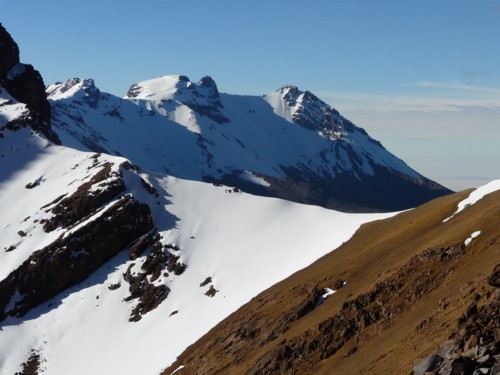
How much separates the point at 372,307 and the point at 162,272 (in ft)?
198

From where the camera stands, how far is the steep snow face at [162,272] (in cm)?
10156

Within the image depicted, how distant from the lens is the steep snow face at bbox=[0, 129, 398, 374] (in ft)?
333

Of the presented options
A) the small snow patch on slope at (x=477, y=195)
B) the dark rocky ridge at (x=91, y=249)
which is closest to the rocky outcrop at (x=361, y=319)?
the small snow patch on slope at (x=477, y=195)

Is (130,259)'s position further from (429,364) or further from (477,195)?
(429,364)

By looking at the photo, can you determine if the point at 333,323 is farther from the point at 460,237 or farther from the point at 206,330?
the point at 206,330

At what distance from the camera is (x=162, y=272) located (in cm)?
11738

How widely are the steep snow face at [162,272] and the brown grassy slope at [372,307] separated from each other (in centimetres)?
995

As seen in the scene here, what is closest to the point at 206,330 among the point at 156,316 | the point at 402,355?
the point at 156,316

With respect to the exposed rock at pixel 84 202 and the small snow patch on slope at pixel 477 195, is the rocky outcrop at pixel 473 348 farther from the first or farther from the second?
the exposed rock at pixel 84 202

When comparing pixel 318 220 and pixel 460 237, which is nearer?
pixel 460 237

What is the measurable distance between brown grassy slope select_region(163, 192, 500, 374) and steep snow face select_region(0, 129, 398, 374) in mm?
9954

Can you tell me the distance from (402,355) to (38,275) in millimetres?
90036

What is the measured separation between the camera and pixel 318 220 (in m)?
123

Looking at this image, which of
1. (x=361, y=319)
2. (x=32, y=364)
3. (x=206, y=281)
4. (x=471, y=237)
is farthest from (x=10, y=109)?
(x=471, y=237)
